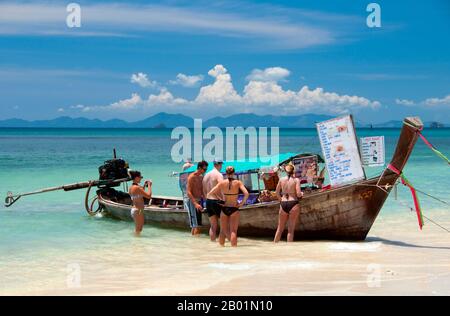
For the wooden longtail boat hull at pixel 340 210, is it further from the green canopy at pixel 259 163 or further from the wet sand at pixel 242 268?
the green canopy at pixel 259 163

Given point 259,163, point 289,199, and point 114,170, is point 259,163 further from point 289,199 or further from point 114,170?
point 114,170

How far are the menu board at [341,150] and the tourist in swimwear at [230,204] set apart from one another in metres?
1.67

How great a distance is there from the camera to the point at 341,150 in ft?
35.5

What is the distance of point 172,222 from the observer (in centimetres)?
1355

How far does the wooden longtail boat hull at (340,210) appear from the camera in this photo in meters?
10.4

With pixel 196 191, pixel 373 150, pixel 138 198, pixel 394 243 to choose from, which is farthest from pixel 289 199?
pixel 138 198

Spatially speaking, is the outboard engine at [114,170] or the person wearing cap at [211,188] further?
the outboard engine at [114,170]

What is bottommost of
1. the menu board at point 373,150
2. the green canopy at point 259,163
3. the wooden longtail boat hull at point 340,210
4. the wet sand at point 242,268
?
the wet sand at point 242,268

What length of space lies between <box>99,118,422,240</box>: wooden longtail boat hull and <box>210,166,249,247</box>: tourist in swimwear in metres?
0.67

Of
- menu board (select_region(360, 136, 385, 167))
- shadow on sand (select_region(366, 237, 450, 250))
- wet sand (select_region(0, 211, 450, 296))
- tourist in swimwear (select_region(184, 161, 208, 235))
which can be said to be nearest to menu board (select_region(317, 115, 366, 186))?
menu board (select_region(360, 136, 385, 167))

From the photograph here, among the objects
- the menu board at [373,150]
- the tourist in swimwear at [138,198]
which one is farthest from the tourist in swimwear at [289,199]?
the tourist in swimwear at [138,198]

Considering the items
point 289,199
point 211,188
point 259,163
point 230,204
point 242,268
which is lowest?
point 242,268

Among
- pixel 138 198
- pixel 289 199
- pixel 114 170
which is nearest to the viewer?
pixel 289 199

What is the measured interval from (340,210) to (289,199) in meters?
0.96
